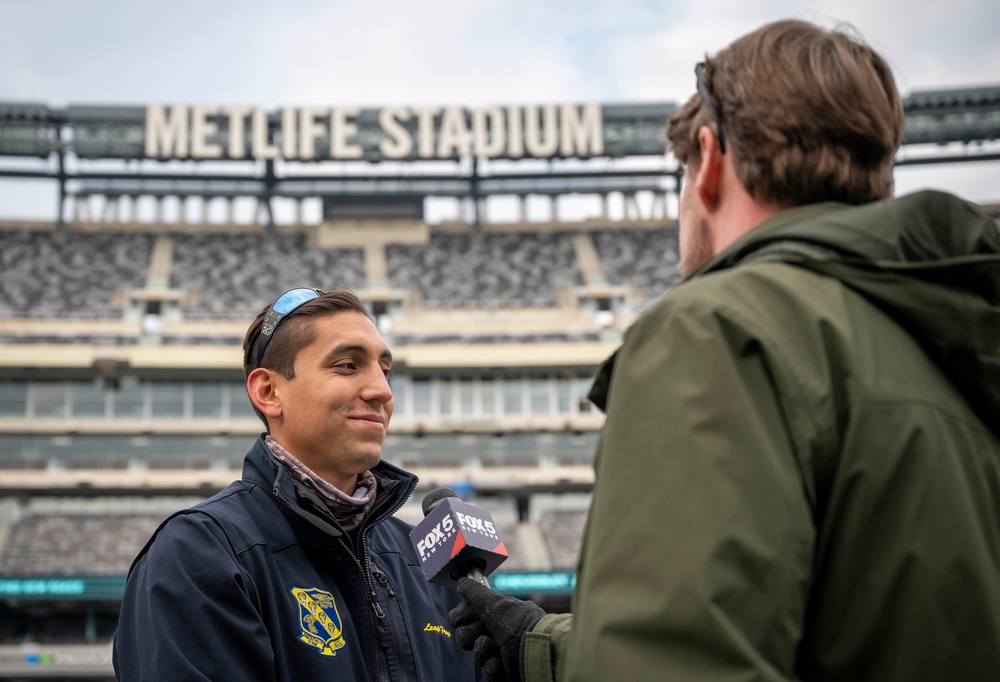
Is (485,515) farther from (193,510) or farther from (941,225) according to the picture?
(941,225)

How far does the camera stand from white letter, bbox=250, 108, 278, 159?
130 ft

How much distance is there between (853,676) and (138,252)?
1652 inches

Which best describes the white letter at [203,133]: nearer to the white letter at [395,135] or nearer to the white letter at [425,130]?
the white letter at [395,135]

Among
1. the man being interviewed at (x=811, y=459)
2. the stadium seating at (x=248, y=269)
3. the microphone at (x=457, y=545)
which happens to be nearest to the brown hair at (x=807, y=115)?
the man being interviewed at (x=811, y=459)

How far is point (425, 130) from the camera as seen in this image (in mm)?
40594

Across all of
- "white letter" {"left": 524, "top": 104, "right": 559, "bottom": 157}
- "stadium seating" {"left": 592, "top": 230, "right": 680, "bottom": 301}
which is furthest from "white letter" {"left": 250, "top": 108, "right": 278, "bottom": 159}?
"stadium seating" {"left": 592, "top": 230, "right": 680, "bottom": 301}

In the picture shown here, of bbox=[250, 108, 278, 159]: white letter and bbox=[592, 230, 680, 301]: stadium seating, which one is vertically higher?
bbox=[250, 108, 278, 159]: white letter

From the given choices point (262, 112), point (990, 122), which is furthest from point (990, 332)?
point (990, 122)

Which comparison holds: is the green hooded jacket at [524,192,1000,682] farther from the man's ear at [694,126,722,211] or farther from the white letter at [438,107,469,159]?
the white letter at [438,107,469,159]

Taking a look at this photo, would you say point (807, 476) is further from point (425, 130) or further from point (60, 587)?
point (425, 130)

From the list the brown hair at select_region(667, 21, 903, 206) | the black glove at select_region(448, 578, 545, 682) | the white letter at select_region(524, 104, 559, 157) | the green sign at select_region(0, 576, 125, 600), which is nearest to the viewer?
the brown hair at select_region(667, 21, 903, 206)

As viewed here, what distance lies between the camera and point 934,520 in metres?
1.46

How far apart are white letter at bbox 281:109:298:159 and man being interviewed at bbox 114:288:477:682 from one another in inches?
1484

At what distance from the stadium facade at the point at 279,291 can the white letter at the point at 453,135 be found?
0.34ft
